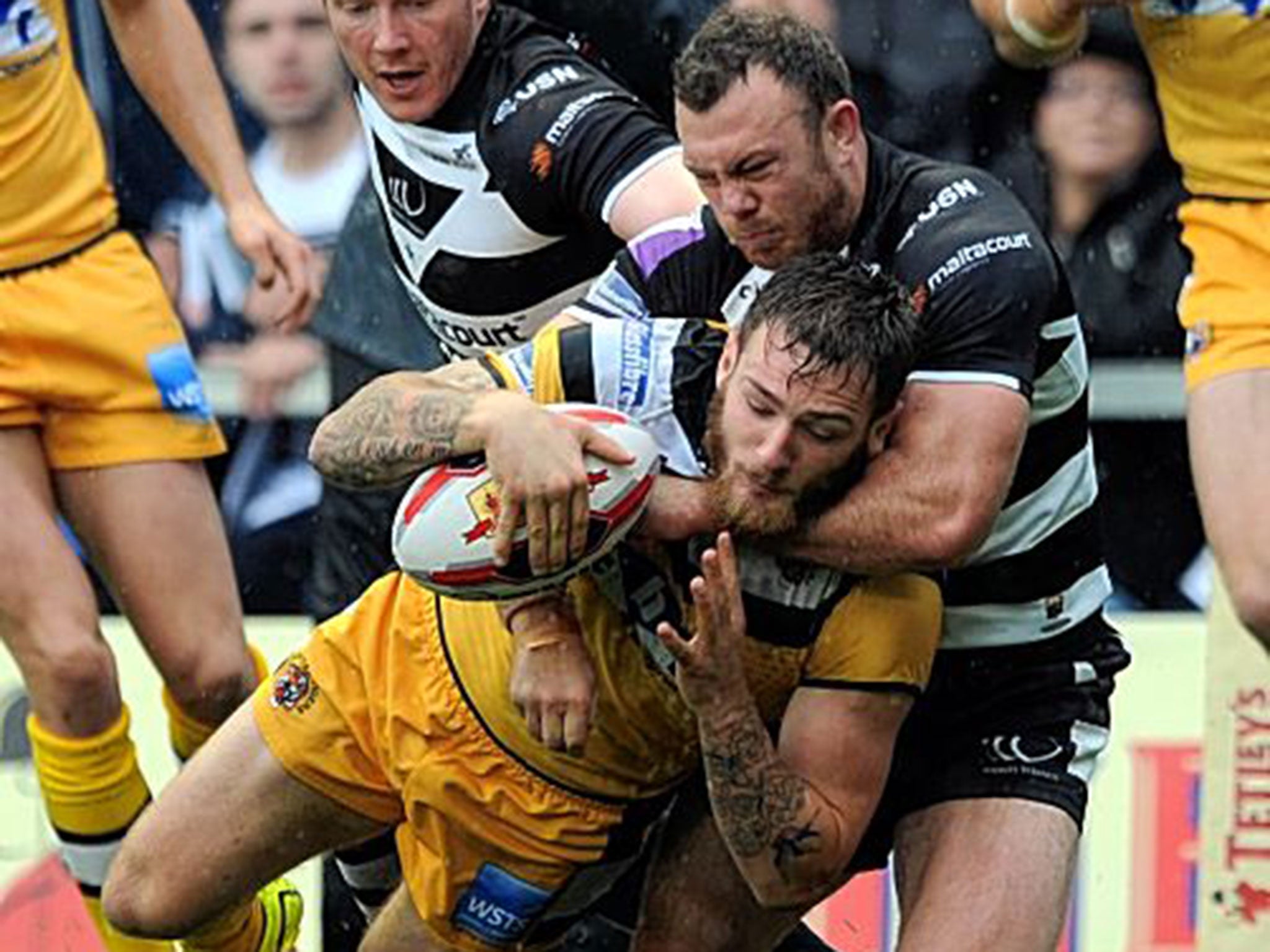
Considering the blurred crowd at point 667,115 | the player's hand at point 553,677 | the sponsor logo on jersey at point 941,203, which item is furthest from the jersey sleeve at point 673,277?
the blurred crowd at point 667,115

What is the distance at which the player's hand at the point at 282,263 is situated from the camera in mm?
6512

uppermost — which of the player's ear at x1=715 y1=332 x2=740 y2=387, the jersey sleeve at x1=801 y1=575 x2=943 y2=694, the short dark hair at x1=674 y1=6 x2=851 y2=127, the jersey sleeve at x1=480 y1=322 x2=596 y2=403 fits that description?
the short dark hair at x1=674 y1=6 x2=851 y2=127

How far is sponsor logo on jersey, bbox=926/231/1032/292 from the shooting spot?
5.19 meters

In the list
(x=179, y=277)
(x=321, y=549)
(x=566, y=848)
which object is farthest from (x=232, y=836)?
(x=179, y=277)

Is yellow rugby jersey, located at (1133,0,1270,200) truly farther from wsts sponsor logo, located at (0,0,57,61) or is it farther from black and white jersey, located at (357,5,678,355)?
wsts sponsor logo, located at (0,0,57,61)

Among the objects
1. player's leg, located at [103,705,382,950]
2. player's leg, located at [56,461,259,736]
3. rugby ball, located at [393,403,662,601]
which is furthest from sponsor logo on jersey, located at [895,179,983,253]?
player's leg, located at [56,461,259,736]

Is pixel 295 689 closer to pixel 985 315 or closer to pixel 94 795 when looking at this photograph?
pixel 94 795

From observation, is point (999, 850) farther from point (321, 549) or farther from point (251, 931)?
point (321, 549)

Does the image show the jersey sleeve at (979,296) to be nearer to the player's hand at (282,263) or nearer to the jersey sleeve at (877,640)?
the jersey sleeve at (877,640)

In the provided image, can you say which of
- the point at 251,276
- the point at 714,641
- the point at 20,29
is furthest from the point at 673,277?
the point at 251,276

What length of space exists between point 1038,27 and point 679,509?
1614 millimetres

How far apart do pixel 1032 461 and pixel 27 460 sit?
2.08 meters

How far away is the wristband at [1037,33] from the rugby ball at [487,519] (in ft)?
5.09

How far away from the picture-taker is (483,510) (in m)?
4.98
